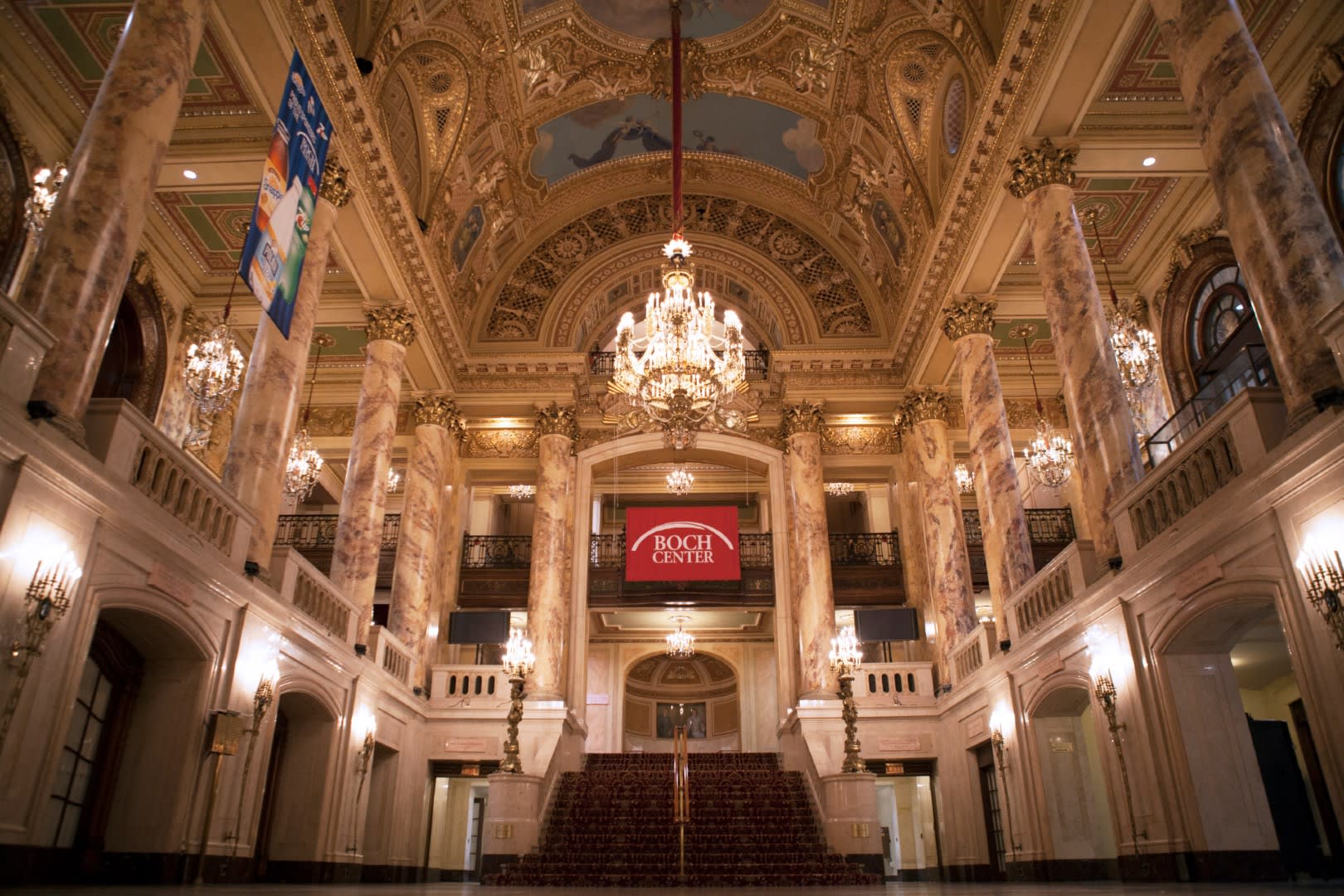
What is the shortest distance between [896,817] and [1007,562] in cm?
822

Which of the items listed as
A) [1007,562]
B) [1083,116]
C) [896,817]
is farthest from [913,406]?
[896,817]

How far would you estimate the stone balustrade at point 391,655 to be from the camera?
11547 mm

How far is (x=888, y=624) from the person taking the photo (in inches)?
608

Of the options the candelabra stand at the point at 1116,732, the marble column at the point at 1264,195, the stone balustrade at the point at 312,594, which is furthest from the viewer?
the stone balustrade at the point at 312,594

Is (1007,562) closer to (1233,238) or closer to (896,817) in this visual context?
(1233,238)

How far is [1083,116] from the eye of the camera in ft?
32.0

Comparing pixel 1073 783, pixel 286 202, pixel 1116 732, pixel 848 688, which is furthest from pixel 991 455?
pixel 286 202

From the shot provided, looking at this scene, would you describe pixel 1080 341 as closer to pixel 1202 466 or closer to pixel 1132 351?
pixel 1132 351

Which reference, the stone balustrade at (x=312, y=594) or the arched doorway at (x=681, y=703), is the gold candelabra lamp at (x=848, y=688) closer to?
the stone balustrade at (x=312, y=594)

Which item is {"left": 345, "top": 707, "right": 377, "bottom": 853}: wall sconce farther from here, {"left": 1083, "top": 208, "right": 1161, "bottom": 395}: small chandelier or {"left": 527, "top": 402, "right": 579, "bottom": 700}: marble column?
{"left": 1083, "top": 208, "right": 1161, "bottom": 395}: small chandelier

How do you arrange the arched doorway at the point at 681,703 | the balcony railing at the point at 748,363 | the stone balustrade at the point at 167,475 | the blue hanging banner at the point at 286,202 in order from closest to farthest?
the stone balustrade at the point at 167,475
the blue hanging banner at the point at 286,202
the balcony railing at the point at 748,363
the arched doorway at the point at 681,703

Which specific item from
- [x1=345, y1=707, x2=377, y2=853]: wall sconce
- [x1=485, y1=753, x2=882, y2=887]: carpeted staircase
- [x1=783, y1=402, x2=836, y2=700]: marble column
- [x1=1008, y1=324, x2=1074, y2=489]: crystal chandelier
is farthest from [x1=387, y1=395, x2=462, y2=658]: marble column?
[x1=1008, y1=324, x2=1074, y2=489]: crystal chandelier

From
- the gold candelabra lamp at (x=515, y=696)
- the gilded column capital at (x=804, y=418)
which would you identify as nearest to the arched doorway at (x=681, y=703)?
the gilded column capital at (x=804, y=418)

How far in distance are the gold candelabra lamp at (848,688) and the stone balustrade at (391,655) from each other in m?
5.94
